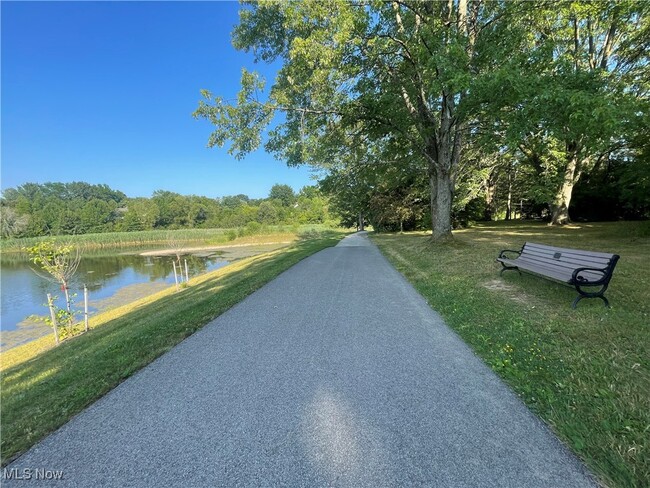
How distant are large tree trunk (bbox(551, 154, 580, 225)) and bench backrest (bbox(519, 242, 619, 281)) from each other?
15324 millimetres

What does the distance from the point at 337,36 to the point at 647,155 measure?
12.6 metres

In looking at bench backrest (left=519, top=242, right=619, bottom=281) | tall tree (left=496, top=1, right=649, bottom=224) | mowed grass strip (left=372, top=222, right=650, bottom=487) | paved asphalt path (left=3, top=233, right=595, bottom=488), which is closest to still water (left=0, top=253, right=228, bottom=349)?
paved asphalt path (left=3, top=233, right=595, bottom=488)

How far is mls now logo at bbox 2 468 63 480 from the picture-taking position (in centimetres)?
194

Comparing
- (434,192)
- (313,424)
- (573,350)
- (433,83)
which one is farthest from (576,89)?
(313,424)

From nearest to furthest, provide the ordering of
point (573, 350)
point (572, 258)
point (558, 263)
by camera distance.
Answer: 1. point (573, 350)
2. point (572, 258)
3. point (558, 263)

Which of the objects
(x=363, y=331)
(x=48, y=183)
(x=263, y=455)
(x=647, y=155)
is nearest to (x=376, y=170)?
(x=647, y=155)

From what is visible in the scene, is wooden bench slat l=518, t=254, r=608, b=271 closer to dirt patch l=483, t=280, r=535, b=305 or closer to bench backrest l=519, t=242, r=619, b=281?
bench backrest l=519, t=242, r=619, b=281

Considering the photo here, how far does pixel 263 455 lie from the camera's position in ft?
6.64

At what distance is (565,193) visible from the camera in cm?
1897

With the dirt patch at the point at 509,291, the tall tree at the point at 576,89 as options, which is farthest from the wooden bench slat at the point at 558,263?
the tall tree at the point at 576,89

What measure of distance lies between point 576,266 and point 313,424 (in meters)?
5.12

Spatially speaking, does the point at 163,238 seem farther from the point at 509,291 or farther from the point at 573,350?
the point at 573,350

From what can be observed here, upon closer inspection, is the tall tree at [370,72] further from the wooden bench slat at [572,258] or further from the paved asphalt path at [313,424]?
the paved asphalt path at [313,424]

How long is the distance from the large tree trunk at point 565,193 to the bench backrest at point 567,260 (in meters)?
15.3
